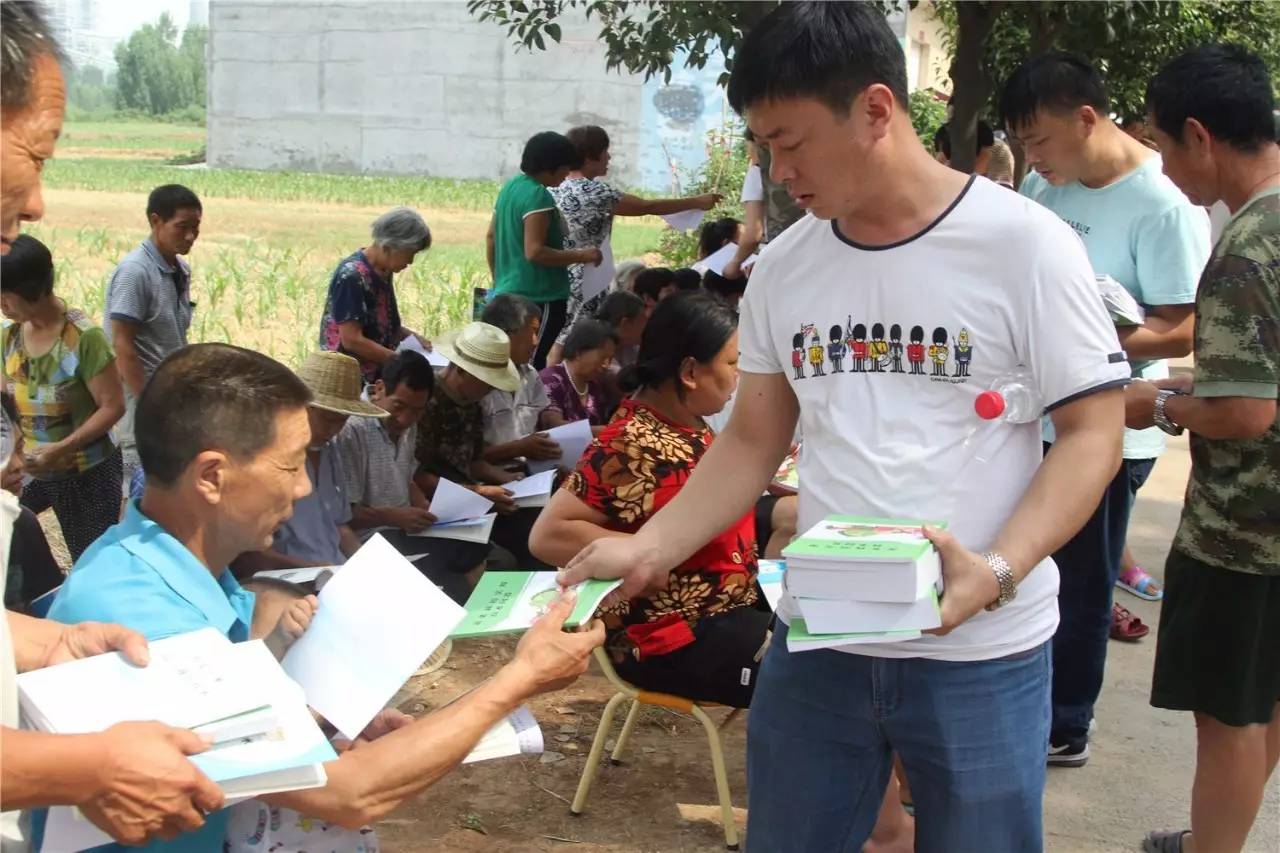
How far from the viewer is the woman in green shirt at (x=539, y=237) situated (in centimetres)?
695

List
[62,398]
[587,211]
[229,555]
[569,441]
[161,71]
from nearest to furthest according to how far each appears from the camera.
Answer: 1. [229,555]
2. [62,398]
3. [569,441]
4. [587,211]
5. [161,71]

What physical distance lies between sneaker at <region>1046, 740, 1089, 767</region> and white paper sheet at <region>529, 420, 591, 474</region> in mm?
2331

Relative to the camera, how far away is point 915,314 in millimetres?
1956

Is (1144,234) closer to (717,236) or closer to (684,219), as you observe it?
(684,219)

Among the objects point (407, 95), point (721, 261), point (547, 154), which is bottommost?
point (721, 261)

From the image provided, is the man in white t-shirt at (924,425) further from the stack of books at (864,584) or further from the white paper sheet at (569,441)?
the white paper sheet at (569,441)

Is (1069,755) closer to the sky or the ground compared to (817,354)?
closer to the ground

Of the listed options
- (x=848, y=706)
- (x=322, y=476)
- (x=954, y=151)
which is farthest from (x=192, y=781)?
(x=954, y=151)

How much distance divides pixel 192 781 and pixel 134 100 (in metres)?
43.3

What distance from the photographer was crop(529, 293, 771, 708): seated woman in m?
3.25

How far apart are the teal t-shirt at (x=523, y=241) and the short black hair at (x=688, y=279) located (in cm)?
69

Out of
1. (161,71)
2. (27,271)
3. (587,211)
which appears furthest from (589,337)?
(161,71)

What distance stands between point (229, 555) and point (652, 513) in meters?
1.35

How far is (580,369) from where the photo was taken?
20.0ft
